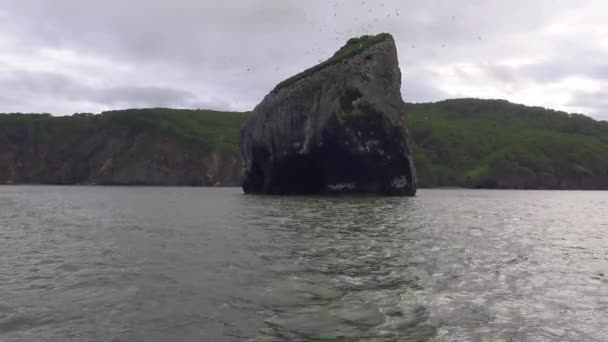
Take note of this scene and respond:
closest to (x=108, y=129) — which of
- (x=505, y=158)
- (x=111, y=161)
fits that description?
(x=111, y=161)

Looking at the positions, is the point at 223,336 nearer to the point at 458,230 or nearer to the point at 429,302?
the point at 429,302

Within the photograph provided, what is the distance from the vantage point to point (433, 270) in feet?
41.5

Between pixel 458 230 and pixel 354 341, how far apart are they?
1559 centimetres

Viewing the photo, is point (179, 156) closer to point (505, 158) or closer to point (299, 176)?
point (299, 176)

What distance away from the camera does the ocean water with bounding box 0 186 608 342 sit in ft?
26.0

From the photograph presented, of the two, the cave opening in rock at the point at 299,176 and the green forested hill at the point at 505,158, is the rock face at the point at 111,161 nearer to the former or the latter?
the green forested hill at the point at 505,158

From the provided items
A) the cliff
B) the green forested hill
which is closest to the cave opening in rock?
the cliff

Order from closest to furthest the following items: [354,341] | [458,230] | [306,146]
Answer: [354,341]
[458,230]
[306,146]

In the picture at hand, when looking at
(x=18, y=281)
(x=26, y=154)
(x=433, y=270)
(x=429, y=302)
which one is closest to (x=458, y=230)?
(x=433, y=270)

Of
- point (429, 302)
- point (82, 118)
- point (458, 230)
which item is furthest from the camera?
point (82, 118)

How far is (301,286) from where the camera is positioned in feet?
35.8

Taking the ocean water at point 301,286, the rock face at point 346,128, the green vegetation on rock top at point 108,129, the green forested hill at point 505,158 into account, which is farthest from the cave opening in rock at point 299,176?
the green forested hill at point 505,158

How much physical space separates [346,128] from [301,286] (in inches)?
1684

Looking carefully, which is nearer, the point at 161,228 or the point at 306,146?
the point at 161,228
